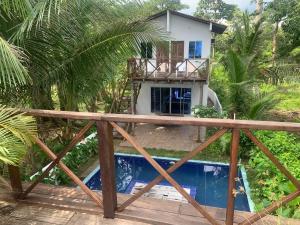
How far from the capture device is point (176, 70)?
37.8ft

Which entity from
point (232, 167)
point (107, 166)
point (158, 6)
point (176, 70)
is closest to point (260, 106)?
point (176, 70)

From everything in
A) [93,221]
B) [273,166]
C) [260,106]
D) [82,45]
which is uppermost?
[82,45]

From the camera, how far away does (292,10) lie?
14898mm

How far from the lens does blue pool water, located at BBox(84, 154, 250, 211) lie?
7.01 meters

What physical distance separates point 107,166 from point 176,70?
9.23 meters

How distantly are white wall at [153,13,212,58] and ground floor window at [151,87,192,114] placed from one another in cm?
200

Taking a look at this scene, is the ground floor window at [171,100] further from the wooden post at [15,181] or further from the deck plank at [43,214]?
the deck plank at [43,214]

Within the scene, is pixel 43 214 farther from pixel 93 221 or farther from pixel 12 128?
pixel 12 128

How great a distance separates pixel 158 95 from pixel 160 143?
11.2ft

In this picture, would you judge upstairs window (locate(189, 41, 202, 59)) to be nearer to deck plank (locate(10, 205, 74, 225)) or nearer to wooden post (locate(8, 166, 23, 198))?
wooden post (locate(8, 166, 23, 198))

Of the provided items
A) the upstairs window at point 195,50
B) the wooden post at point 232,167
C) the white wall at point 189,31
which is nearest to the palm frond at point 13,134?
the wooden post at point 232,167

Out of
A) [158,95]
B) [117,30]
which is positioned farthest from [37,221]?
[158,95]

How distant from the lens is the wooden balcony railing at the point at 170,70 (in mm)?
10961

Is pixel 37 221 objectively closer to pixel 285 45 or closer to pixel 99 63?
pixel 99 63
